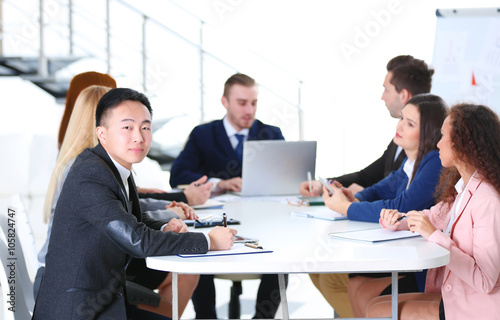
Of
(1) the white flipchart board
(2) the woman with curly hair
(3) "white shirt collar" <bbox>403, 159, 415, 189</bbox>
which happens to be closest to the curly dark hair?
(2) the woman with curly hair

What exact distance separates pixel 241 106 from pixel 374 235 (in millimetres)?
1598

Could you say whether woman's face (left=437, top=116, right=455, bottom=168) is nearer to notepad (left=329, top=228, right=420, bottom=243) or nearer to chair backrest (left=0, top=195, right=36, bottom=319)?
notepad (left=329, top=228, right=420, bottom=243)

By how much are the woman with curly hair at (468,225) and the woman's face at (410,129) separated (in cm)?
32

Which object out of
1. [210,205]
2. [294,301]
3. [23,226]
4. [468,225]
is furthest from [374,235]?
[294,301]

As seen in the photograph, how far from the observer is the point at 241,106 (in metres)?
3.19

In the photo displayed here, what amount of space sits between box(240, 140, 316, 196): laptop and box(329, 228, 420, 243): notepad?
3.17 feet

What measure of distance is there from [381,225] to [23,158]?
3411 mm

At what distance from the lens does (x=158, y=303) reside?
2.01 metres

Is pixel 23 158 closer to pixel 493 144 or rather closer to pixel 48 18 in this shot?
pixel 48 18

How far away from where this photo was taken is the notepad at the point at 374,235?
167 cm

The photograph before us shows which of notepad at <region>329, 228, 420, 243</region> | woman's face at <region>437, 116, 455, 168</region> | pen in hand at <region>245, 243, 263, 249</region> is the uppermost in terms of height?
woman's face at <region>437, 116, 455, 168</region>

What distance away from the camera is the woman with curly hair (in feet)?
5.04

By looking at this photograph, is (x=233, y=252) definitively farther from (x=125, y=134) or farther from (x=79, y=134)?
(x=79, y=134)

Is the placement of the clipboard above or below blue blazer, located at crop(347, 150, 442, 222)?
below
